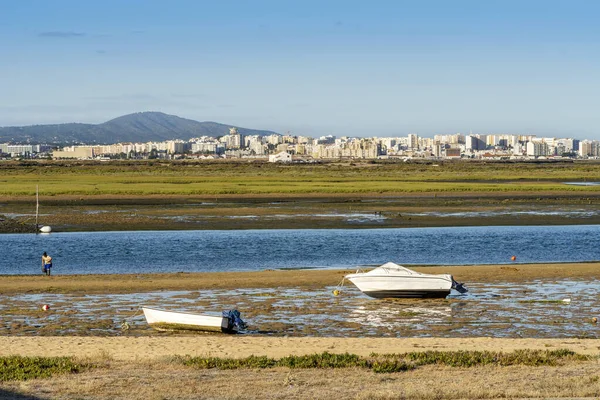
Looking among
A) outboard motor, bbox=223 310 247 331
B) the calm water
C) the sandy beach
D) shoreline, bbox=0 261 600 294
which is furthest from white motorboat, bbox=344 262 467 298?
the calm water

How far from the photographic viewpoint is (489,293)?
29.6 meters

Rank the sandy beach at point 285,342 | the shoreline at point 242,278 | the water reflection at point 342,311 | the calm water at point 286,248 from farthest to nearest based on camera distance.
Answer: the calm water at point 286,248
the shoreline at point 242,278
the water reflection at point 342,311
the sandy beach at point 285,342

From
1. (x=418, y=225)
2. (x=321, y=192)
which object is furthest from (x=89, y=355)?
(x=321, y=192)

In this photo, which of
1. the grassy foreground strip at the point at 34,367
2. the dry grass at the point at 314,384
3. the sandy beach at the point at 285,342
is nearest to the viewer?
the dry grass at the point at 314,384

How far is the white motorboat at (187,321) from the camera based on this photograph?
23016 mm

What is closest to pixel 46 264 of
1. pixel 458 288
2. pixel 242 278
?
pixel 242 278

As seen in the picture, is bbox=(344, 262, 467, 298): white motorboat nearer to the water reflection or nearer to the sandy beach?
the water reflection

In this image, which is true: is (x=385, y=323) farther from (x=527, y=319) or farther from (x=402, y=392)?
(x=402, y=392)

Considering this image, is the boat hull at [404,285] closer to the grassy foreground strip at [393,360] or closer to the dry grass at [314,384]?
the grassy foreground strip at [393,360]

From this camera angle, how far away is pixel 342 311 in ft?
87.4

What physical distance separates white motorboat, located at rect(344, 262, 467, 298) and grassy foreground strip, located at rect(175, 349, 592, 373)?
8.85 m

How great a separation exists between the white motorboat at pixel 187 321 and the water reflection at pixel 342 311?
0.38 m

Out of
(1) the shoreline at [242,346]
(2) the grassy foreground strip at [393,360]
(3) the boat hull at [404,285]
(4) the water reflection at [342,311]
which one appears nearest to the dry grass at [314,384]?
(2) the grassy foreground strip at [393,360]

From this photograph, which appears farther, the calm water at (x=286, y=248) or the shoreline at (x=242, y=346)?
the calm water at (x=286, y=248)
